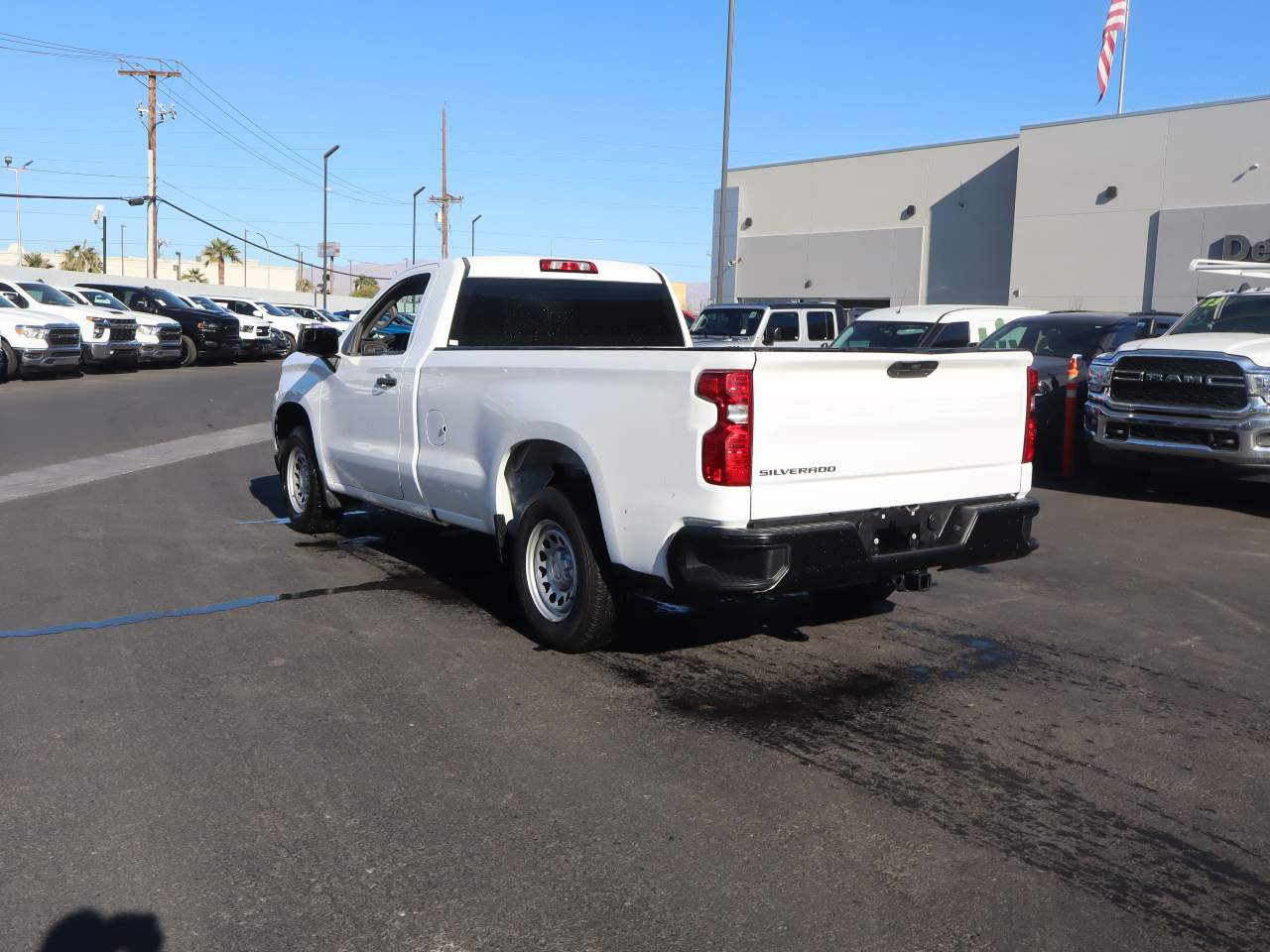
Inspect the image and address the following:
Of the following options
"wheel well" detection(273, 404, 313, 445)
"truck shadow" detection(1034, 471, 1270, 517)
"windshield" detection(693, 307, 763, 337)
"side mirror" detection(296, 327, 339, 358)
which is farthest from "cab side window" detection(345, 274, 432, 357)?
"windshield" detection(693, 307, 763, 337)

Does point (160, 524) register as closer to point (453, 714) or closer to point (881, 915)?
point (453, 714)

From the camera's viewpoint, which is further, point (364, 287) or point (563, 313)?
point (364, 287)

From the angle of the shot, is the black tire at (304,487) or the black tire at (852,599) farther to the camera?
the black tire at (304,487)

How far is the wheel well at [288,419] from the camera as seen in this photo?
363 inches

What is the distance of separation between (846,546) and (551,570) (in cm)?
164

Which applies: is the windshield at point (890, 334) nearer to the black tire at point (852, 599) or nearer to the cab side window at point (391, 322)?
the cab side window at point (391, 322)

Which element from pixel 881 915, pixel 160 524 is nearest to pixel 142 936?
pixel 881 915

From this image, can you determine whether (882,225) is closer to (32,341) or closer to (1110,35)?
(1110,35)

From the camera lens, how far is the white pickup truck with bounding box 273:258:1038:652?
5039 mm

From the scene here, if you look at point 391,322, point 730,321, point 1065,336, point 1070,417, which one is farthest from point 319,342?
point 730,321

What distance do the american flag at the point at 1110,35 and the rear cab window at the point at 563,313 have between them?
33.7 meters

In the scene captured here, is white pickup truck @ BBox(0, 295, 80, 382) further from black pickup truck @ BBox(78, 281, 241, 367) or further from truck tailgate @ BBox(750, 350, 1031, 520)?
truck tailgate @ BBox(750, 350, 1031, 520)

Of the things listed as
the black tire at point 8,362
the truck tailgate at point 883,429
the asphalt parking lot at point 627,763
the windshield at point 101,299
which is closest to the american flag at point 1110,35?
the windshield at point 101,299

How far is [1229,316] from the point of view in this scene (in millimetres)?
12141
